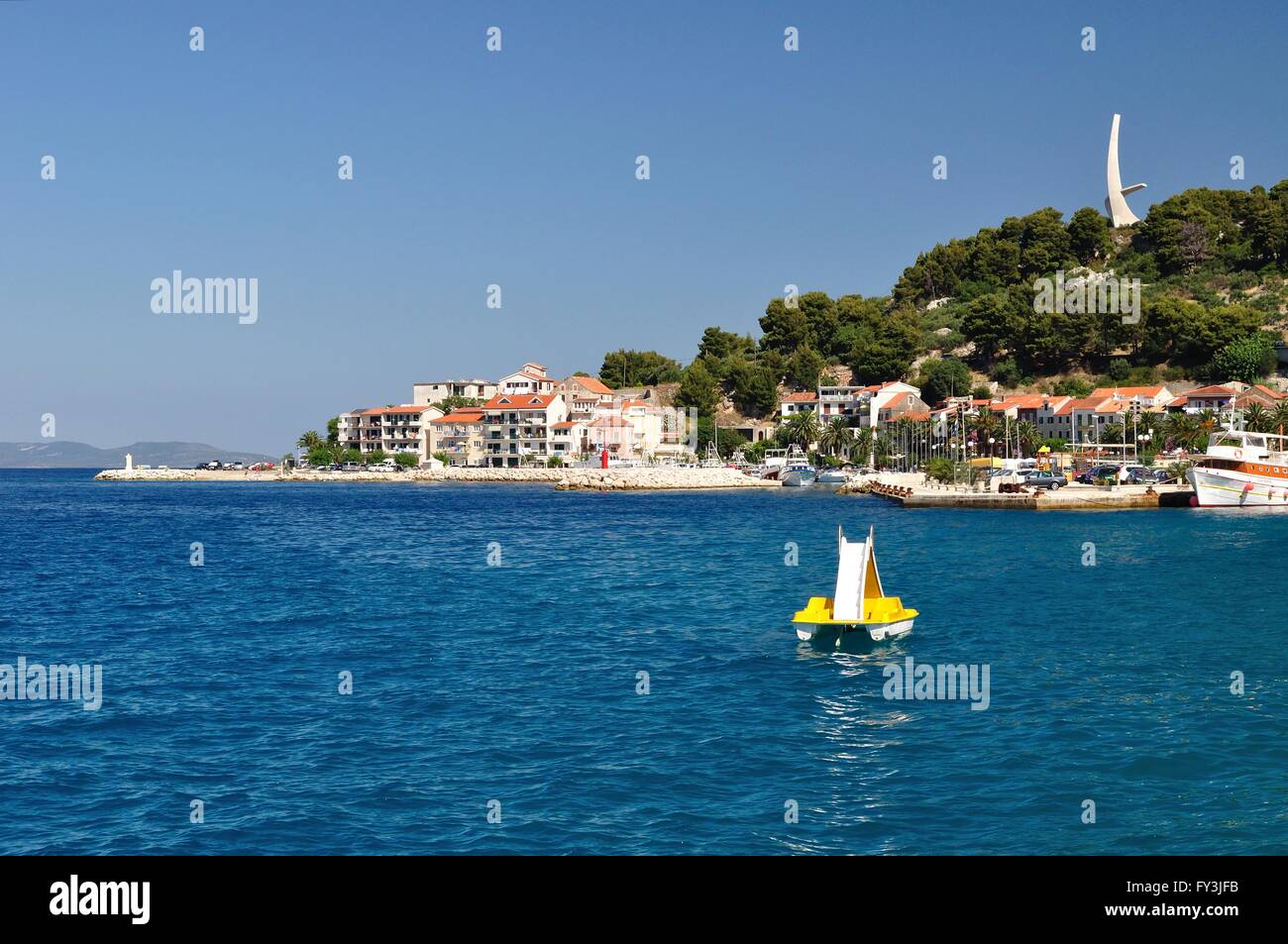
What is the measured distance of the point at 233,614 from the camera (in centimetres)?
3234

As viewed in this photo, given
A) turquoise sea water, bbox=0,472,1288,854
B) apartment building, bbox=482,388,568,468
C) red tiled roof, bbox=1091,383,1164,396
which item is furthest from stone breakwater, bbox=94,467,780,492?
turquoise sea water, bbox=0,472,1288,854

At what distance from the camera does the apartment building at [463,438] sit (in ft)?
501

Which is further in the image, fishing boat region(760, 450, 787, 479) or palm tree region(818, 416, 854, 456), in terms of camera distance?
palm tree region(818, 416, 854, 456)

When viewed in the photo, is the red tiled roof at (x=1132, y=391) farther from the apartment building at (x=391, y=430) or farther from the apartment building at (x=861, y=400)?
the apartment building at (x=391, y=430)

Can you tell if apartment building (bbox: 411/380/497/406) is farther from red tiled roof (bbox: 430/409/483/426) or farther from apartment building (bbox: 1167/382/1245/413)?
apartment building (bbox: 1167/382/1245/413)

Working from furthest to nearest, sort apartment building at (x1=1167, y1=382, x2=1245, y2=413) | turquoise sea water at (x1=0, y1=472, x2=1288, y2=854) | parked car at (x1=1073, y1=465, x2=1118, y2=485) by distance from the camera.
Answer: apartment building at (x1=1167, y1=382, x2=1245, y2=413) < parked car at (x1=1073, y1=465, x2=1118, y2=485) < turquoise sea water at (x1=0, y1=472, x2=1288, y2=854)

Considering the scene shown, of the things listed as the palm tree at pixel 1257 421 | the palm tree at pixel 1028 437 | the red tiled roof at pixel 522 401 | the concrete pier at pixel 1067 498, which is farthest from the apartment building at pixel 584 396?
the palm tree at pixel 1257 421

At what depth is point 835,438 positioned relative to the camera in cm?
12988

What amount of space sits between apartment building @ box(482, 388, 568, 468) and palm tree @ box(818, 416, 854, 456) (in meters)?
35.9

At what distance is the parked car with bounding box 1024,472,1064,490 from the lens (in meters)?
78.7

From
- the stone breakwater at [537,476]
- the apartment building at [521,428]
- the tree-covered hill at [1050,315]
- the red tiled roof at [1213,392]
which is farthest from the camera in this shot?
the apartment building at [521,428]

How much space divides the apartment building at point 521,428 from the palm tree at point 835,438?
Answer: 118 ft
